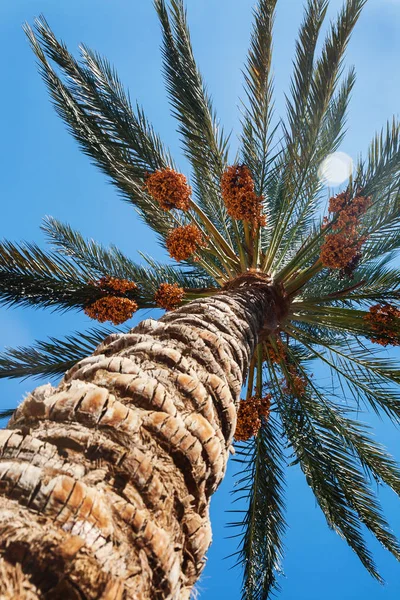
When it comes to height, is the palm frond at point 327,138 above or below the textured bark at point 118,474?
above

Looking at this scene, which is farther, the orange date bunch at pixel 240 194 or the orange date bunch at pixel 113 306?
the orange date bunch at pixel 113 306

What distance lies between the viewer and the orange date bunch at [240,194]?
5633mm

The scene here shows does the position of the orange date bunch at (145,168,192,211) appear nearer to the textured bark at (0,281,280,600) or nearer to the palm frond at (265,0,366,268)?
the palm frond at (265,0,366,268)

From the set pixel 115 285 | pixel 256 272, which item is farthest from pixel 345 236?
pixel 115 285

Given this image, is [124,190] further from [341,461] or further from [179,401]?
[179,401]

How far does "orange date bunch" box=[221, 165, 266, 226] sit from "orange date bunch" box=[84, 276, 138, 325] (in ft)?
5.34

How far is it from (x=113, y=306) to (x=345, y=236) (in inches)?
110

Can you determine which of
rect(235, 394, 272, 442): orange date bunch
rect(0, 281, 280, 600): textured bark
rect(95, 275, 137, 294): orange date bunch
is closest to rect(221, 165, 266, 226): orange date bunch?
rect(95, 275, 137, 294): orange date bunch

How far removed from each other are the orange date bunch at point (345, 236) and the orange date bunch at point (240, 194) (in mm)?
899

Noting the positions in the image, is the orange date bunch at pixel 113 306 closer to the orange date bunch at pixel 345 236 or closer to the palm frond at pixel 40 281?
the palm frond at pixel 40 281

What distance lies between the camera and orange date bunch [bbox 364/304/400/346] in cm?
556

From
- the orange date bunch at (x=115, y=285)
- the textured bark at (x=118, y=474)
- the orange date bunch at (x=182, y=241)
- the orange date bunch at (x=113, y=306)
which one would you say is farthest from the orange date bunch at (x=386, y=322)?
the textured bark at (x=118, y=474)

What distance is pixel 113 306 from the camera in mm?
5852

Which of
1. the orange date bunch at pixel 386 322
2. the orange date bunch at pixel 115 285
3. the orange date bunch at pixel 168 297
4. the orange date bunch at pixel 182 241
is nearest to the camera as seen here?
the orange date bunch at pixel 386 322
